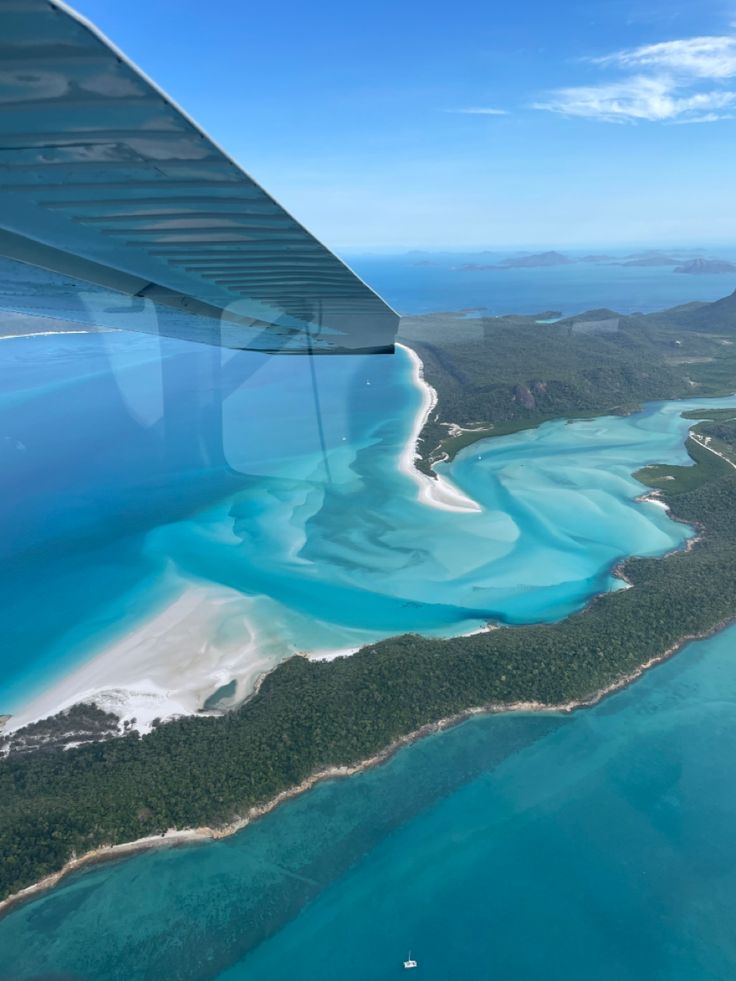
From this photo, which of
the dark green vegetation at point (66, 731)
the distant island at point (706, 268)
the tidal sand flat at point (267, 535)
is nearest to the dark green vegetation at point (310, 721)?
the dark green vegetation at point (66, 731)

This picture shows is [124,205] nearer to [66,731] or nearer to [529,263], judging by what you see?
[66,731]

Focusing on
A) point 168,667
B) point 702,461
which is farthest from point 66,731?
point 702,461

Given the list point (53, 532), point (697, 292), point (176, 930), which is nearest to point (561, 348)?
point (53, 532)

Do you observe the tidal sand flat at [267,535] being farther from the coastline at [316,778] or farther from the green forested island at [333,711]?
the coastline at [316,778]

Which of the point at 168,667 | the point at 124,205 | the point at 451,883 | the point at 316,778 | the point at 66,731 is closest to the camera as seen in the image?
the point at 124,205

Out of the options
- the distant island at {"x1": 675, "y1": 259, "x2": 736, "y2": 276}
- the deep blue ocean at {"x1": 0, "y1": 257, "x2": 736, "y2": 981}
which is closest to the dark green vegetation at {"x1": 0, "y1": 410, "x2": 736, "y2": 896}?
the deep blue ocean at {"x1": 0, "y1": 257, "x2": 736, "y2": 981}
